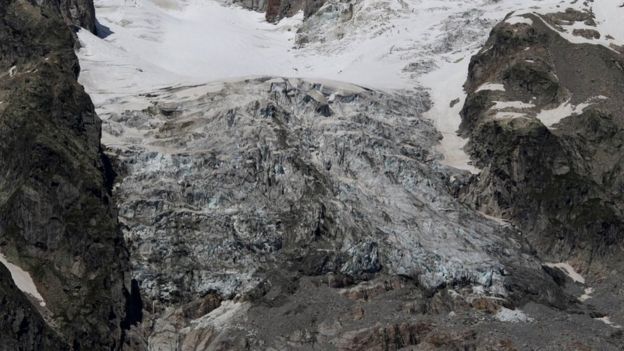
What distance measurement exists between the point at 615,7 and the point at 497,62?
25.7 metres

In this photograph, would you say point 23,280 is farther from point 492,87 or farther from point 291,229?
point 492,87

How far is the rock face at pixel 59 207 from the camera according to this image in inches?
3546

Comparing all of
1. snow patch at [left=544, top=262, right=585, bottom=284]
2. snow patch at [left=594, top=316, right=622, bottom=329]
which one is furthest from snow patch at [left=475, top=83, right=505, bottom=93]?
snow patch at [left=594, top=316, right=622, bottom=329]

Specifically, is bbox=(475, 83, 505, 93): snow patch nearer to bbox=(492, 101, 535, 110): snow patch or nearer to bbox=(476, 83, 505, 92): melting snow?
bbox=(476, 83, 505, 92): melting snow

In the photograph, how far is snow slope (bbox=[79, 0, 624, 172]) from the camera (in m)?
142

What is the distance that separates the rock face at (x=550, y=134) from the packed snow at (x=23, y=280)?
4995cm

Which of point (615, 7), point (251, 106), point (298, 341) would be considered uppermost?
point (615, 7)

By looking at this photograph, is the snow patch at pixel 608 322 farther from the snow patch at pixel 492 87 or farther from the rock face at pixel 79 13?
the rock face at pixel 79 13

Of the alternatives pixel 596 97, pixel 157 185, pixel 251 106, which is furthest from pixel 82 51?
pixel 596 97

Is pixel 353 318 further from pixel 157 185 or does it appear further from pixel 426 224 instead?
pixel 157 185

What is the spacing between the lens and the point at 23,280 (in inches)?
3627

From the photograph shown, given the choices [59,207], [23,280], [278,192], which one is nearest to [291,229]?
[278,192]

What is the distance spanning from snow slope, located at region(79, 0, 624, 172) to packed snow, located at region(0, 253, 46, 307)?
3644 cm

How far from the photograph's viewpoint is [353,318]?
92.8 meters
